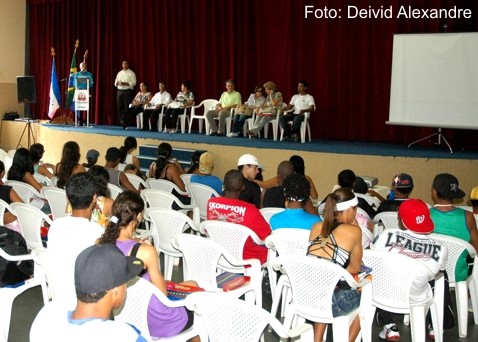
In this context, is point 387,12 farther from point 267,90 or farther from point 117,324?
point 117,324

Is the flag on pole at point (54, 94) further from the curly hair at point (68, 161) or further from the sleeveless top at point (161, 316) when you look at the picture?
the sleeveless top at point (161, 316)

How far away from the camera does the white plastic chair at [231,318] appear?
9.18 ft

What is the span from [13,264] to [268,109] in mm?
7140

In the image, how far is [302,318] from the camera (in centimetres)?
430

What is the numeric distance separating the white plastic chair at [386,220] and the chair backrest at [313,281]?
137 centimetres

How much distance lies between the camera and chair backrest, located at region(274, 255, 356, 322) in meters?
3.71

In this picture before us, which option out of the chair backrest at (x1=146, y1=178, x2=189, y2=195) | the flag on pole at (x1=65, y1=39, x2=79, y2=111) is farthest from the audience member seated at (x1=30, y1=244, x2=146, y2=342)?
the flag on pole at (x1=65, y1=39, x2=79, y2=111)

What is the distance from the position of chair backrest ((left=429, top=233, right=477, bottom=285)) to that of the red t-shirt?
1121mm

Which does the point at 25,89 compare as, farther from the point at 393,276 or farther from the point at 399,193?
the point at 393,276

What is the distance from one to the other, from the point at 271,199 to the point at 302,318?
5.05 feet

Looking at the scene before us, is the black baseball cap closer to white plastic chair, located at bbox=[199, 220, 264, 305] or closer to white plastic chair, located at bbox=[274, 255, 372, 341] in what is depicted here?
white plastic chair, located at bbox=[274, 255, 372, 341]

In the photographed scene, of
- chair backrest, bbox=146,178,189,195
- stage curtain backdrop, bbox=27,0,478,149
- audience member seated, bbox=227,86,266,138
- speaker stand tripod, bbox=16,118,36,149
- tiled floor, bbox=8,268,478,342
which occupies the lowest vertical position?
tiled floor, bbox=8,268,478,342

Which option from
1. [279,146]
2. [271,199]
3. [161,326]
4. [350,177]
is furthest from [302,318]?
[279,146]

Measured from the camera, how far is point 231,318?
9.59 ft
